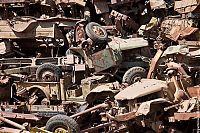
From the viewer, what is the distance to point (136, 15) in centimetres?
1891

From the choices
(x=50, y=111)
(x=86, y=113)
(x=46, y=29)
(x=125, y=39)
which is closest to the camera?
(x=86, y=113)

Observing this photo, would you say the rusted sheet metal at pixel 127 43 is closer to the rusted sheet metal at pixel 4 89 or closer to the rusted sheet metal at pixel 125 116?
the rusted sheet metal at pixel 4 89

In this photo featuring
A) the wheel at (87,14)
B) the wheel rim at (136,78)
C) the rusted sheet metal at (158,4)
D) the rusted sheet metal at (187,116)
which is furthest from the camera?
the wheel at (87,14)

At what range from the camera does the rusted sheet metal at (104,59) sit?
14727 mm

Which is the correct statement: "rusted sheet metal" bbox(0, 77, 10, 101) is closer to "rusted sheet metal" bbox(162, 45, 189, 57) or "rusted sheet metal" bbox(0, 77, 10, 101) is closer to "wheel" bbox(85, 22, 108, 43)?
"wheel" bbox(85, 22, 108, 43)

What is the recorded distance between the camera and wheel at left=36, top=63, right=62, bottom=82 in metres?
15.2

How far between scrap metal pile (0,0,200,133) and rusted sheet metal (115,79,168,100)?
0.09 feet

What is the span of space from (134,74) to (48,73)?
2806 millimetres

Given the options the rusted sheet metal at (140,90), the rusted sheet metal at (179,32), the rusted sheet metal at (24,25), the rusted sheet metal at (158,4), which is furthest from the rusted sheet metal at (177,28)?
the rusted sheet metal at (24,25)

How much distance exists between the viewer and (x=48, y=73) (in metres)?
15.3

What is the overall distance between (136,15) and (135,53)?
3.49m

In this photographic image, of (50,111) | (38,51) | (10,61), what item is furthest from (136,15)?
(50,111)

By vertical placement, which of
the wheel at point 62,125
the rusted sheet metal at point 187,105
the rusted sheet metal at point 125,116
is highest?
the rusted sheet metal at point 187,105

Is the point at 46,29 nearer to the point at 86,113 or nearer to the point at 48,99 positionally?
the point at 48,99
